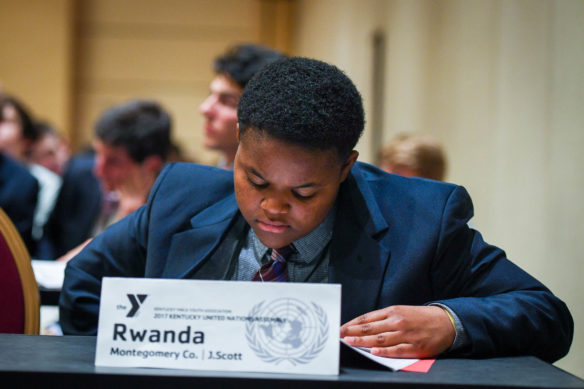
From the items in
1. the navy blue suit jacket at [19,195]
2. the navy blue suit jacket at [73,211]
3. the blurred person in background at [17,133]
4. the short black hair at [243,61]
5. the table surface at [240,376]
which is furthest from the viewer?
the blurred person in background at [17,133]

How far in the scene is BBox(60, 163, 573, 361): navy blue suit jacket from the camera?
1.31m

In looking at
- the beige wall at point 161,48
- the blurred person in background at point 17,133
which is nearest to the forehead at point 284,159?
the blurred person in background at point 17,133

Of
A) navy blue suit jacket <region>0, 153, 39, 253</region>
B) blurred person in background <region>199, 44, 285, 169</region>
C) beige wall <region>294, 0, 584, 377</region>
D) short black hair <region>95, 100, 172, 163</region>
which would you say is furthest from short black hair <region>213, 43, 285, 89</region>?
navy blue suit jacket <region>0, 153, 39, 253</region>

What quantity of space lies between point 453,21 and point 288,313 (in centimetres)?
291

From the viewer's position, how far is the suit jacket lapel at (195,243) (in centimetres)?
146

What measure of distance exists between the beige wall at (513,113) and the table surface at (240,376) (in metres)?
1.41

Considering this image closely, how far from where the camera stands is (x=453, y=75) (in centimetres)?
356

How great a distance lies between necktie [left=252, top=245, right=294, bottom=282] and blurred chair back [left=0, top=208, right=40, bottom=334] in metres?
0.50

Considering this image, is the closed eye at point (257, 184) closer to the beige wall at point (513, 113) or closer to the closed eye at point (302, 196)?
the closed eye at point (302, 196)

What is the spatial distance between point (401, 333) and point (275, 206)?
0.30 meters

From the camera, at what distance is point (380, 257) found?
54.4 inches

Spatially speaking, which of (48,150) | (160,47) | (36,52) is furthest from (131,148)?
(160,47)

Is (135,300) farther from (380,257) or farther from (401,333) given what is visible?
(380,257)

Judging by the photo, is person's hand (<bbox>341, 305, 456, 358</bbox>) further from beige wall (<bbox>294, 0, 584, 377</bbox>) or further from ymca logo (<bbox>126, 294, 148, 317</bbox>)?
beige wall (<bbox>294, 0, 584, 377</bbox>)
